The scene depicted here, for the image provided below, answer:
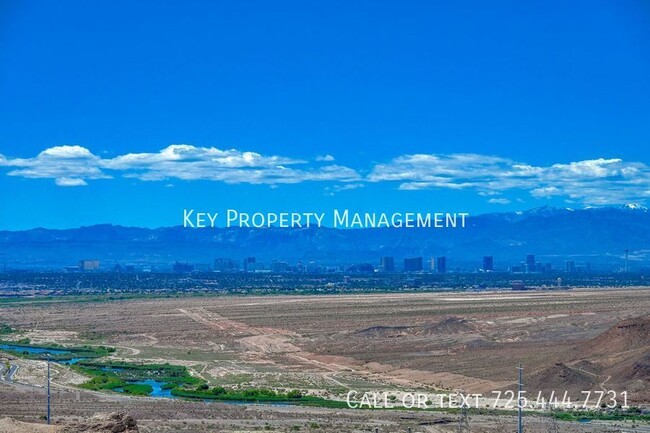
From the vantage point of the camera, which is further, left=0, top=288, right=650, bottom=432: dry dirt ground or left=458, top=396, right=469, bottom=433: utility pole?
left=0, top=288, right=650, bottom=432: dry dirt ground

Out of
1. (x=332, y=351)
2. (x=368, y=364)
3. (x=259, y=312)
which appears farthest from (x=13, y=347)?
(x=259, y=312)

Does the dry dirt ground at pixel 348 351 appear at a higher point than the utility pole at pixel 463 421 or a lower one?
higher

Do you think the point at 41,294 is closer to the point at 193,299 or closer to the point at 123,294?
the point at 123,294

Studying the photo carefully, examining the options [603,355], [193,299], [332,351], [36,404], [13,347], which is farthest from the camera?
[193,299]

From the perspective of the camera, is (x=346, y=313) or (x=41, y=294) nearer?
(x=346, y=313)

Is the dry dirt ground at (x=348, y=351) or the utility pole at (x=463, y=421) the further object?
the dry dirt ground at (x=348, y=351)

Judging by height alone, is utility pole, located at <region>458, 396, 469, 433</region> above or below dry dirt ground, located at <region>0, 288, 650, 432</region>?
below

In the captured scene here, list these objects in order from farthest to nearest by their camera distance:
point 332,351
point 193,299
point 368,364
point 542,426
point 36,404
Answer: point 193,299 < point 332,351 < point 368,364 < point 36,404 < point 542,426
